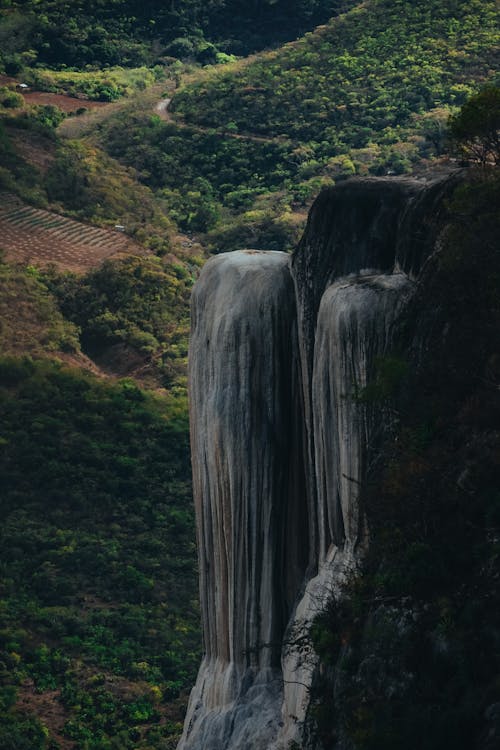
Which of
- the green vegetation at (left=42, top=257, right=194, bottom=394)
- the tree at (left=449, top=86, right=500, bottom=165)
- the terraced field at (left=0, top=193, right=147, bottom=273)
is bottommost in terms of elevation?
the green vegetation at (left=42, top=257, right=194, bottom=394)

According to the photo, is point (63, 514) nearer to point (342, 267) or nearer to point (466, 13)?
point (342, 267)

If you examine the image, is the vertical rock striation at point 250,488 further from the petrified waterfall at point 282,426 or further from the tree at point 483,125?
the tree at point 483,125

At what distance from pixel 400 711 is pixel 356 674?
759 mm

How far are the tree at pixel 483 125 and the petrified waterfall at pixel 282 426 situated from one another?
2.08 feet

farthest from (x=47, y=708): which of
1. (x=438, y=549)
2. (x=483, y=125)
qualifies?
(x=438, y=549)

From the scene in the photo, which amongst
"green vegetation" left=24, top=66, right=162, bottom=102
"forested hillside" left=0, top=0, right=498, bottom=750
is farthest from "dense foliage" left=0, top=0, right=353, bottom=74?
"green vegetation" left=24, top=66, right=162, bottom=102

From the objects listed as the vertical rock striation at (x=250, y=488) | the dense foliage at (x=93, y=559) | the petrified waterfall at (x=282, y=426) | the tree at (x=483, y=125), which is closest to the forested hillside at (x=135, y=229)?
the dense foliage at (x=93, y=559)

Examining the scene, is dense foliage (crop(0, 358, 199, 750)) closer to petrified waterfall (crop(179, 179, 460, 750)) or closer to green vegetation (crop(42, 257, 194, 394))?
green vegetation (crop(42, 257, 194, 394))

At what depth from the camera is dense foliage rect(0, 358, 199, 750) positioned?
123 feet

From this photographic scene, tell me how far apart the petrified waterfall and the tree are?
0.63 meters

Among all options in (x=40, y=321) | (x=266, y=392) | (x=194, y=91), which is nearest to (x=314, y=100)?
(x=194, y=91)

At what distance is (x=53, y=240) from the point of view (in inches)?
2544

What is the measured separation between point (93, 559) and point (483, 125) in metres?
30.5

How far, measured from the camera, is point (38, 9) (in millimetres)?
96125
